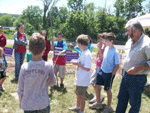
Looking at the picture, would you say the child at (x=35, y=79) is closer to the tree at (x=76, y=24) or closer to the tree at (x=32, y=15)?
the tree at (x=76, y=24)

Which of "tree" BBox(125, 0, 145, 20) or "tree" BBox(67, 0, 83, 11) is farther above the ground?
"tree" BBox(67, 0, 83, 11)

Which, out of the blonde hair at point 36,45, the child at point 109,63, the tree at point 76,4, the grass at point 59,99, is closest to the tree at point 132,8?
the tree at point 76,4

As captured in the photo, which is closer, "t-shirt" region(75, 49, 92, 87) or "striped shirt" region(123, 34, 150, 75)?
"striped shirt" region(123, 34, 150, 75)

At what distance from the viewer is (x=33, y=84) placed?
1681 mm

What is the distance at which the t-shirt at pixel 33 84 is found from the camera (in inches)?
64.8

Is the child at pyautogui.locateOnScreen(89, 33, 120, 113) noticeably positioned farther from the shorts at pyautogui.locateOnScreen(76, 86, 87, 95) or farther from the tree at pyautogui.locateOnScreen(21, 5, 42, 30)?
the tree at pyautogui.locateOnScreen(21, 5, 42, 30)

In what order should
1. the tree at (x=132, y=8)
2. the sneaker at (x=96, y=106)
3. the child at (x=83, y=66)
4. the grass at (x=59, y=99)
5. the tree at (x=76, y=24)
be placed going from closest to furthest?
the child at (x=83, y=66)
the grass at (x=59, y=99)
the sneaker at (x=96, y=106)
the tree at (x=76, y=24)
the tree at (x=132, y=8)

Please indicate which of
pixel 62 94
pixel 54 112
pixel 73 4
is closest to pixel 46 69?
pixel 54 112

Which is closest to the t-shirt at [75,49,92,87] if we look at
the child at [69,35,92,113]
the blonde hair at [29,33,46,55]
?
the child at [69,35,92,113]

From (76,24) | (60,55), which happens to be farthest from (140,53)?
(76,24)

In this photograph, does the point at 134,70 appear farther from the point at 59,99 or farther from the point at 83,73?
the point at 59,99

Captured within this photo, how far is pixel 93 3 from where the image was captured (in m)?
42.5

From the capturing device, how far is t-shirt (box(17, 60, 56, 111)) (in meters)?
1.65

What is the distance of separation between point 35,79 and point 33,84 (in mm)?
77
